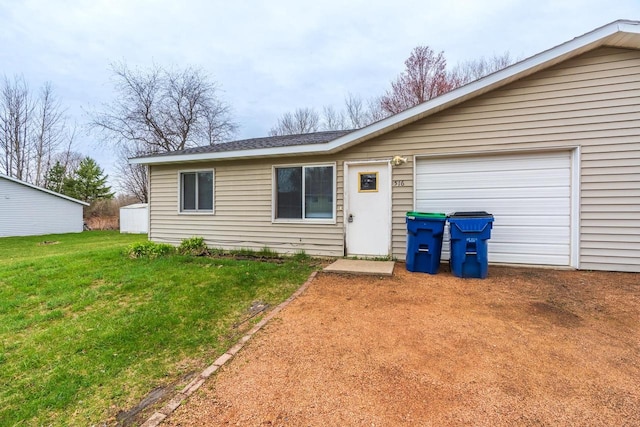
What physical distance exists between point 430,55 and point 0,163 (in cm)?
3053

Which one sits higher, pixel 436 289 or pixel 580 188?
pixel 580 188

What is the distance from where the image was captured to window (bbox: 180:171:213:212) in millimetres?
7500

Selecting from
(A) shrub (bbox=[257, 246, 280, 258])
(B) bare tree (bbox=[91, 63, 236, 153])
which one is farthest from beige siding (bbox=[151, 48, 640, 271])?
(B) bare tree (bbox=[91, 63, 236, 153])

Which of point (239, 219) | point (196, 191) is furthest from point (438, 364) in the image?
point (196, 191)

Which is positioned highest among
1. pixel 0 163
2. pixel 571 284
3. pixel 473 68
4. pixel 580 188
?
pixel 473 68

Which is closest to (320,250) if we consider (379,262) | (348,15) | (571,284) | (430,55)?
(379,262)

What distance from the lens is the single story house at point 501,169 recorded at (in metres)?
4.71

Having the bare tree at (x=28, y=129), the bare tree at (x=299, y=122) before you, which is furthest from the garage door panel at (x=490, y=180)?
the bare tree at (x=28, y=129)

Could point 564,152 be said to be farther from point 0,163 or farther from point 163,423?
point 0,163

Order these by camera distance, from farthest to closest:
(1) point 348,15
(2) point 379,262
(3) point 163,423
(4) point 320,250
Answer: (1) point 348,15 < (4) point 320,250 < (2) point 379,262 < (3) point 163,423

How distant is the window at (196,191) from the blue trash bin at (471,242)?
19.2 feet

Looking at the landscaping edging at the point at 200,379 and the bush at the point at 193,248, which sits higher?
the bush at the point at 193,248

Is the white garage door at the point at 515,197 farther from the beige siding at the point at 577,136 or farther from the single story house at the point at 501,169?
the beige siding at the point at 577,136

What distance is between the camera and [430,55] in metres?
16.7
